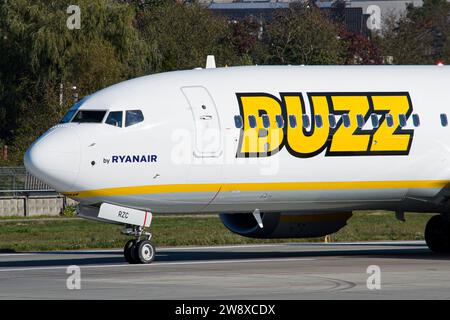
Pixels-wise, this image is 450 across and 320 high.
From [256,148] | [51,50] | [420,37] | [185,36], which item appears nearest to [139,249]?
[256,148]

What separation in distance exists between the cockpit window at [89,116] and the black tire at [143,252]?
2.75m

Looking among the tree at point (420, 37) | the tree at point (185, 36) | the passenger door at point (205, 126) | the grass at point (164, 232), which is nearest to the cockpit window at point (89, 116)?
the passenger door at point (205, 126)

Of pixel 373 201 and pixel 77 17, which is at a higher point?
pixel 77 17

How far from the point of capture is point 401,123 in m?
30.4

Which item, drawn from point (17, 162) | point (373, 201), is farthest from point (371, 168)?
point (17, 162)

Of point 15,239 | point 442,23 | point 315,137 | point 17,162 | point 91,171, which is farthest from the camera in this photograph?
point 442,23

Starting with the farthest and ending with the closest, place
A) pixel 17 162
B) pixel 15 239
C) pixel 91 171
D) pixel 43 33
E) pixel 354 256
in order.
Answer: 1. pixel 43 33
2. pixel 17 162
3. pixel 15 239
4. pixel 354 256
5. pixel 91 171

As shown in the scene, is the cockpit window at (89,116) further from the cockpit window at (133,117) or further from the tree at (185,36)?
the tree at (185,36)

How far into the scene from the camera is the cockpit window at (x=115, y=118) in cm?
2812

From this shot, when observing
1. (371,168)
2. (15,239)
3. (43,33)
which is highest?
(43,33)

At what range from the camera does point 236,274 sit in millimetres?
26625

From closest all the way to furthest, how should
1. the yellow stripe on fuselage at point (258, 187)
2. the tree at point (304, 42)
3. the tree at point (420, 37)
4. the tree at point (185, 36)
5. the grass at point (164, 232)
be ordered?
the yellow stripe on fuselage at point (258, 187)
the grass at point (164, 232)
the tree at point (185, 36)
the tree at point (304, 42)
the tree at point (420, 37)
